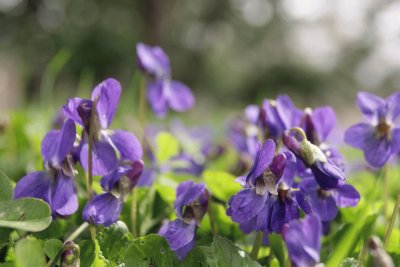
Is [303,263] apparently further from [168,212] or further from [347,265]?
[168,212]

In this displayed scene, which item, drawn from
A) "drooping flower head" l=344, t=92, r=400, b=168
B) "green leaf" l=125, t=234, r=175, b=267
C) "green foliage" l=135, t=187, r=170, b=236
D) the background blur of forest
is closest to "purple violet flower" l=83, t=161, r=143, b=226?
"green leaf" l=125, t=234, r=175, b=267

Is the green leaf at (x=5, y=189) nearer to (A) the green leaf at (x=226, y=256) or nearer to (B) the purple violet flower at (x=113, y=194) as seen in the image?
(B) the purple violet flower at (x=113, y=194)

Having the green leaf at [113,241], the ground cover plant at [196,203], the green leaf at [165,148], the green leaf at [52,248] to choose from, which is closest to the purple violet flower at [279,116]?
the ground cover plant at [196,203]

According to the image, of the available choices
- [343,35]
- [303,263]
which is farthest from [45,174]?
[343,35]

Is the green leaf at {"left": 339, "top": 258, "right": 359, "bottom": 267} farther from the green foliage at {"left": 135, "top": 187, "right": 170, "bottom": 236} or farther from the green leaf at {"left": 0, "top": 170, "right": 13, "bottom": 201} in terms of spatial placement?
the green leaf at {"left": 0, "top": 170, "right": 13, "bottom": 201}

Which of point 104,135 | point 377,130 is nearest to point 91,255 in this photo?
point 104,135

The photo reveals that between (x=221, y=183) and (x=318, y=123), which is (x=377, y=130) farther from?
(x=221, y=183)
